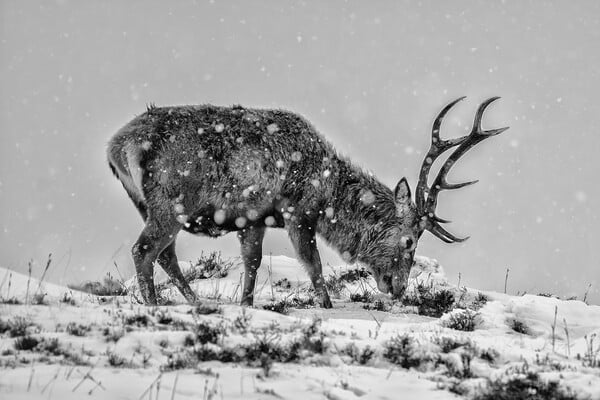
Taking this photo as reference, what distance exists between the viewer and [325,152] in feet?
35.1

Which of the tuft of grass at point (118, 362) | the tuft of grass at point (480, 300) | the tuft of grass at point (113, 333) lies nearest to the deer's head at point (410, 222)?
the tuft of grass at point (480, 300)

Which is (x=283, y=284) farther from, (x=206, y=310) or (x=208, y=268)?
(x=206, y=310)

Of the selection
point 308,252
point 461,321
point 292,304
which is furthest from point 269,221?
point 461,321

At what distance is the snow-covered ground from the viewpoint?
479 cm

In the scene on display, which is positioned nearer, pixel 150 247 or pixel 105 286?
pixel 150 247

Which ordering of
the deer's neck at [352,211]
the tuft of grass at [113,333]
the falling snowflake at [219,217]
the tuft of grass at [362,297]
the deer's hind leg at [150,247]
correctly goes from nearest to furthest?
the tuft of grass at [113,333], the deer's hind leg at [150,247], the falling snowflake at [219,217], the deer's neck at [352,211], the tuft of grass at [362,297]

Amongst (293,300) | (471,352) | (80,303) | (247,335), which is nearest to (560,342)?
(471,352)

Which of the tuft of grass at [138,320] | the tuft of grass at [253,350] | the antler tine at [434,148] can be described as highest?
the antler tine at [434,148]

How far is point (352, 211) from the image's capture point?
11.0 m

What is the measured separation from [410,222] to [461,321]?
311 centimetres

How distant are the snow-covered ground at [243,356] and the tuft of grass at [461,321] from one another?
0.87ft

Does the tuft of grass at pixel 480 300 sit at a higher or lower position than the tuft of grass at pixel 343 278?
lower

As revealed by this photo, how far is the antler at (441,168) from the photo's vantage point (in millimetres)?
11016

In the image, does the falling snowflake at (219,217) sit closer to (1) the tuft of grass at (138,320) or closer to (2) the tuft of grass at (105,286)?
(2) the tuft of grass at (105,286)
